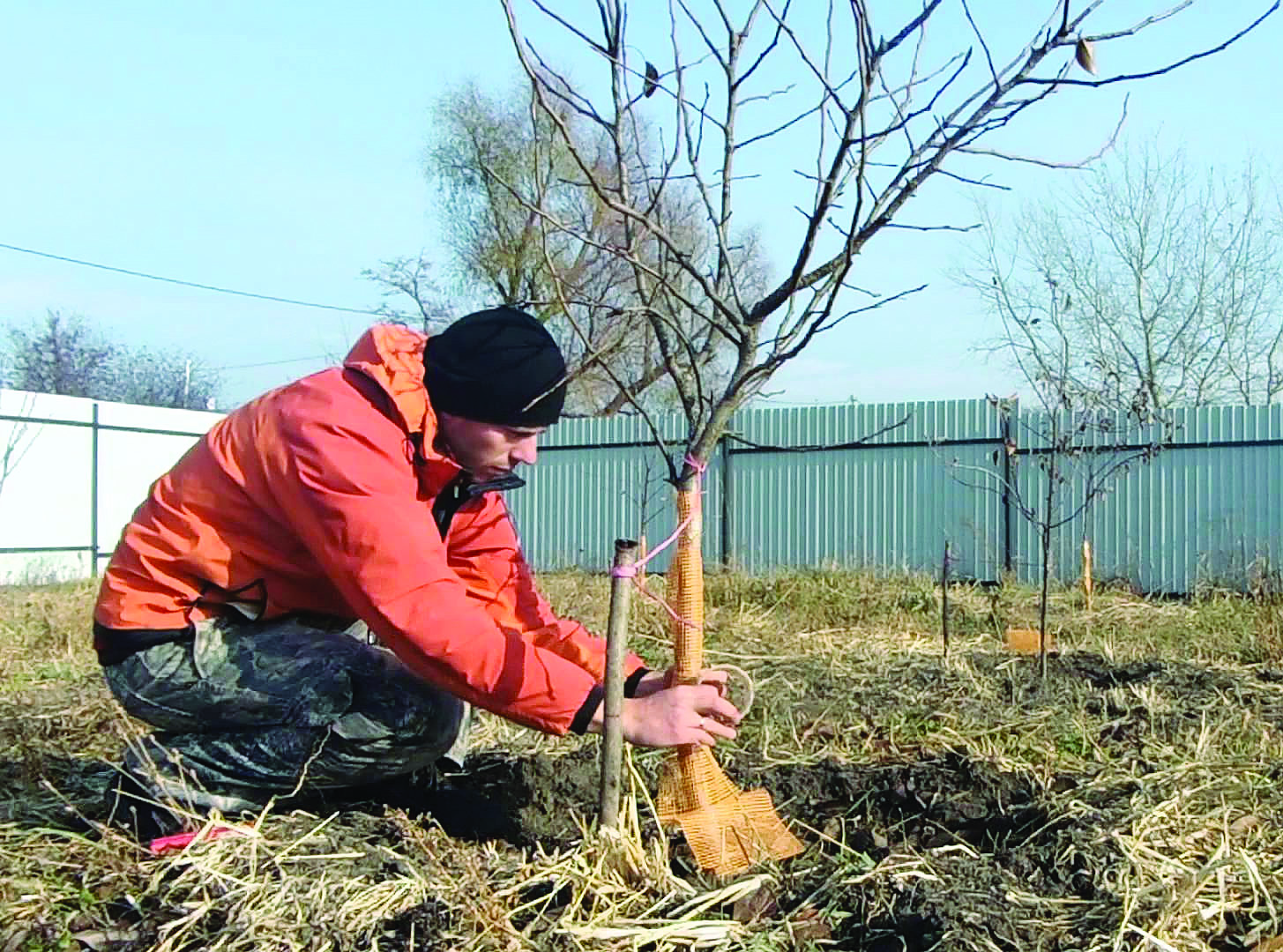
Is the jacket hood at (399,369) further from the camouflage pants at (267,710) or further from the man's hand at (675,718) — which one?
the man's hand at (675,718)

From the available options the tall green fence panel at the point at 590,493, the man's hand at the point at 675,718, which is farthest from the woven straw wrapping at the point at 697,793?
the tall green fence panel at the point at 590,493

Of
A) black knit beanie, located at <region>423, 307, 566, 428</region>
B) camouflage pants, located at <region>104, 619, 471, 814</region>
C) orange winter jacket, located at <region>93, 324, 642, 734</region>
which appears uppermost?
black knit beanie, located at <region>423, 307, 566, 428</region>

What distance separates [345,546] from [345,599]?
42 centimetres

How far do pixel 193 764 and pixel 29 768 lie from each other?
1167 millimetres

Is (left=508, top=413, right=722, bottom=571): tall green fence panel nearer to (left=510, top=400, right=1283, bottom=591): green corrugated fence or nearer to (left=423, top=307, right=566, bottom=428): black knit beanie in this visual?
(left=510, top=400, right=1283, bottom=591): green corrugated fence

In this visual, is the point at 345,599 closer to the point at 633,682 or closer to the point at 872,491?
the point at 633,682

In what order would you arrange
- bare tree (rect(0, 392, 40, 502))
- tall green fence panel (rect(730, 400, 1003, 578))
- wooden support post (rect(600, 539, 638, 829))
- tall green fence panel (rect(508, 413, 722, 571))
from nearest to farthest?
wooden support post (rect(600, 539, 638, 829))
tall green fence panel (rect(730, 400, 1003, 578))
bare tree (rect(0, 392, 40, 502))
tall green fence panel (rect(508, 413, 722, 571))

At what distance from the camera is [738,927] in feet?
7.61

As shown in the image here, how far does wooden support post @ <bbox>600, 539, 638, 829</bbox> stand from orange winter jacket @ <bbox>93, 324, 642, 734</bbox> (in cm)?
7

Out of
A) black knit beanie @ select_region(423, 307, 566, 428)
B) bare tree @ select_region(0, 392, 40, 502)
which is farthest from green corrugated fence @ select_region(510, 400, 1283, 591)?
black knit beanie @ select_region(423, 307, 566, 428)

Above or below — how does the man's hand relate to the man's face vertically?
below

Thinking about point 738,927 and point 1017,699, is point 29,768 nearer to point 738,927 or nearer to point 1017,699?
point 738,927

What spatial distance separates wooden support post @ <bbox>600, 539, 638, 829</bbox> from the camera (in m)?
2.46

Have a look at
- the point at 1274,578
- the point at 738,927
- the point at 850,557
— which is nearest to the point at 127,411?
the point at 850,557
